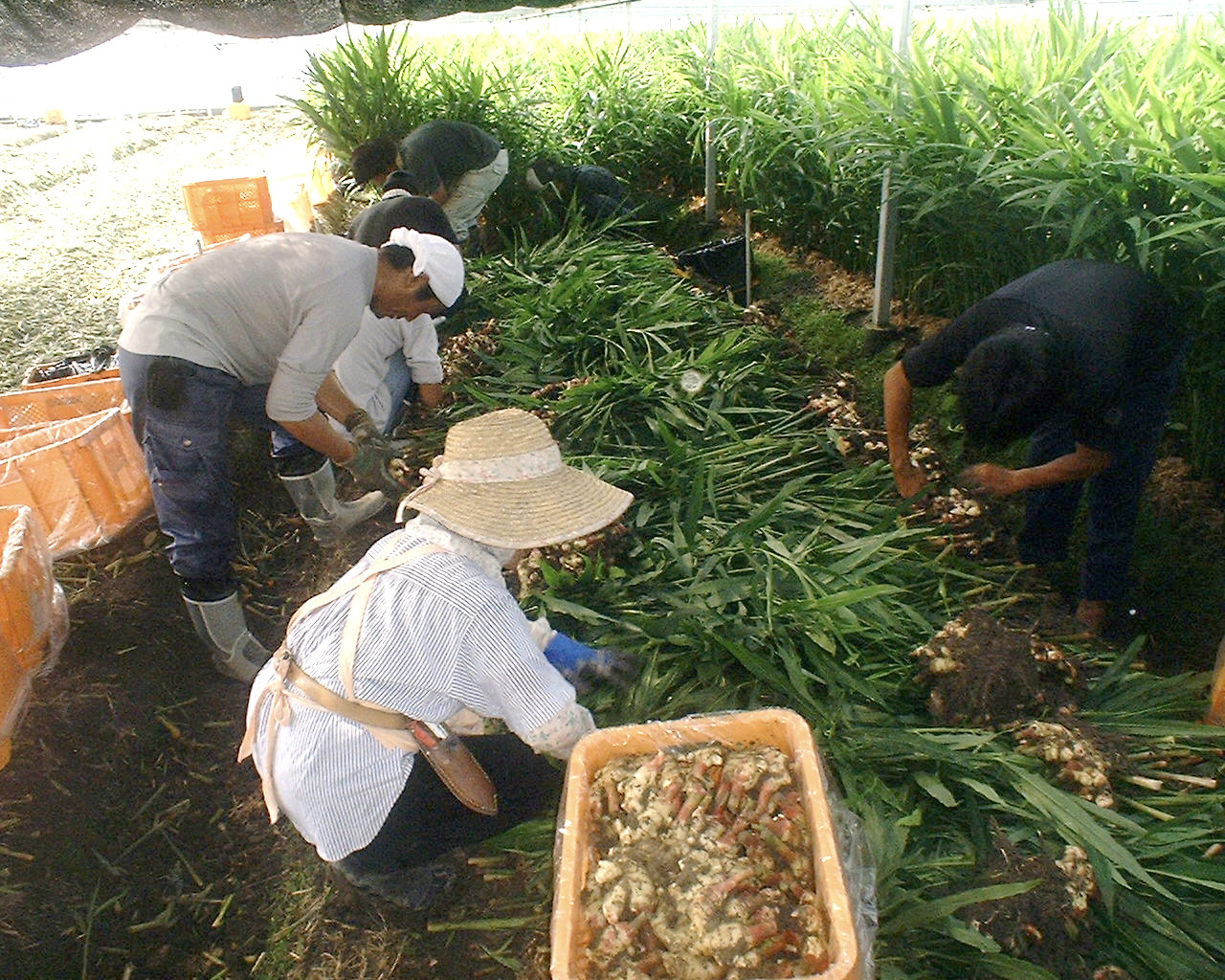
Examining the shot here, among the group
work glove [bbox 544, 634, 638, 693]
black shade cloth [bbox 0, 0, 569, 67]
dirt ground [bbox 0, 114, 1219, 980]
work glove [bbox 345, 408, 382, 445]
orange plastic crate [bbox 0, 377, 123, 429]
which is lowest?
dirt ground [bbox 0, 114, 1219, 980]

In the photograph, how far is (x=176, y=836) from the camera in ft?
7.30

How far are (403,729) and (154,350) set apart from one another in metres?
1.51

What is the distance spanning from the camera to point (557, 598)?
7.47ft

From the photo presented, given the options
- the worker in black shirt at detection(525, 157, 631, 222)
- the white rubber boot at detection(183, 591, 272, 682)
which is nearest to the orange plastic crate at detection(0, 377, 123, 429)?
the white rubber boot at detection(183, 591, 272, 682)

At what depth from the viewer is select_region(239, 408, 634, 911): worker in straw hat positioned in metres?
1.43

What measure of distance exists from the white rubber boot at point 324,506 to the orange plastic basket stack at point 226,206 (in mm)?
2628

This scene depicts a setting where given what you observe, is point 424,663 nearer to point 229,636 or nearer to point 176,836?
point 176,836

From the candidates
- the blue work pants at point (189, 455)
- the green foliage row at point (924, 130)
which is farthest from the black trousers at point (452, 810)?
the green foliage row at point (924, 130)

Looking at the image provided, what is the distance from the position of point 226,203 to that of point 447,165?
1650 mm

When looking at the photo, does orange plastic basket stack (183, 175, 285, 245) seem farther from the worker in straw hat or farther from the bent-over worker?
the worker in straw hat

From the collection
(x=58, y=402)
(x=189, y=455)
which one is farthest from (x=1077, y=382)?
(x=58, y=402)

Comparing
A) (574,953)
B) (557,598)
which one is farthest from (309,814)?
(557,598)

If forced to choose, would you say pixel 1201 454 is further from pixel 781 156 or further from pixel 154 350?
pixel 154 350

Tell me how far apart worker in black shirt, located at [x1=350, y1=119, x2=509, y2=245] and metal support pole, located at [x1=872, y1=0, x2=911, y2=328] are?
202 cm
